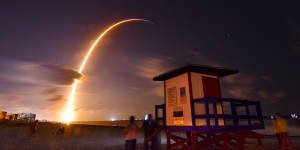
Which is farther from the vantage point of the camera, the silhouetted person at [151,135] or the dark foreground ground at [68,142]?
the dark foreground ground at [68,142]

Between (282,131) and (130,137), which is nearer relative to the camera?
(130,137)

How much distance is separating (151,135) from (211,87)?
17.0 ft

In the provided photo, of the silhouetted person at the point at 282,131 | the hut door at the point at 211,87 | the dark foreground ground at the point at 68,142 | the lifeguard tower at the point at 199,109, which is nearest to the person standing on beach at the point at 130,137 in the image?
the lifeguard tower at the point at 199,109

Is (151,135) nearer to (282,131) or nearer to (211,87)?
(211,87)

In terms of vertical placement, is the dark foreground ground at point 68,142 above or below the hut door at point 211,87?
below

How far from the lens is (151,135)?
7.95 metres

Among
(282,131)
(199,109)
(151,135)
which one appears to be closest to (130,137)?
(151,135)

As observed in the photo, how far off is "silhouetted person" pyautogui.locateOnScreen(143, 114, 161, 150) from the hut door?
4060 millimetres

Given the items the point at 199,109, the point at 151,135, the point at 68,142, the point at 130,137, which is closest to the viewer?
the point at 130,137

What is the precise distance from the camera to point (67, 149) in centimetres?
1201

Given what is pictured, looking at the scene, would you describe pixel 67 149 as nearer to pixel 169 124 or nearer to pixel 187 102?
pixel 169 124

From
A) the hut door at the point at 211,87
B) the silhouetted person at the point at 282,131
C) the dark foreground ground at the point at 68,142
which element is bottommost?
the dark foreground ground at the point at 68,142

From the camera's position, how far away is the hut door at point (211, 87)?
33.7 feet

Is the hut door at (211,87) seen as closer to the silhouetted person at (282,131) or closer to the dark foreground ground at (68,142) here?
the silhouetted person at (282,131)
